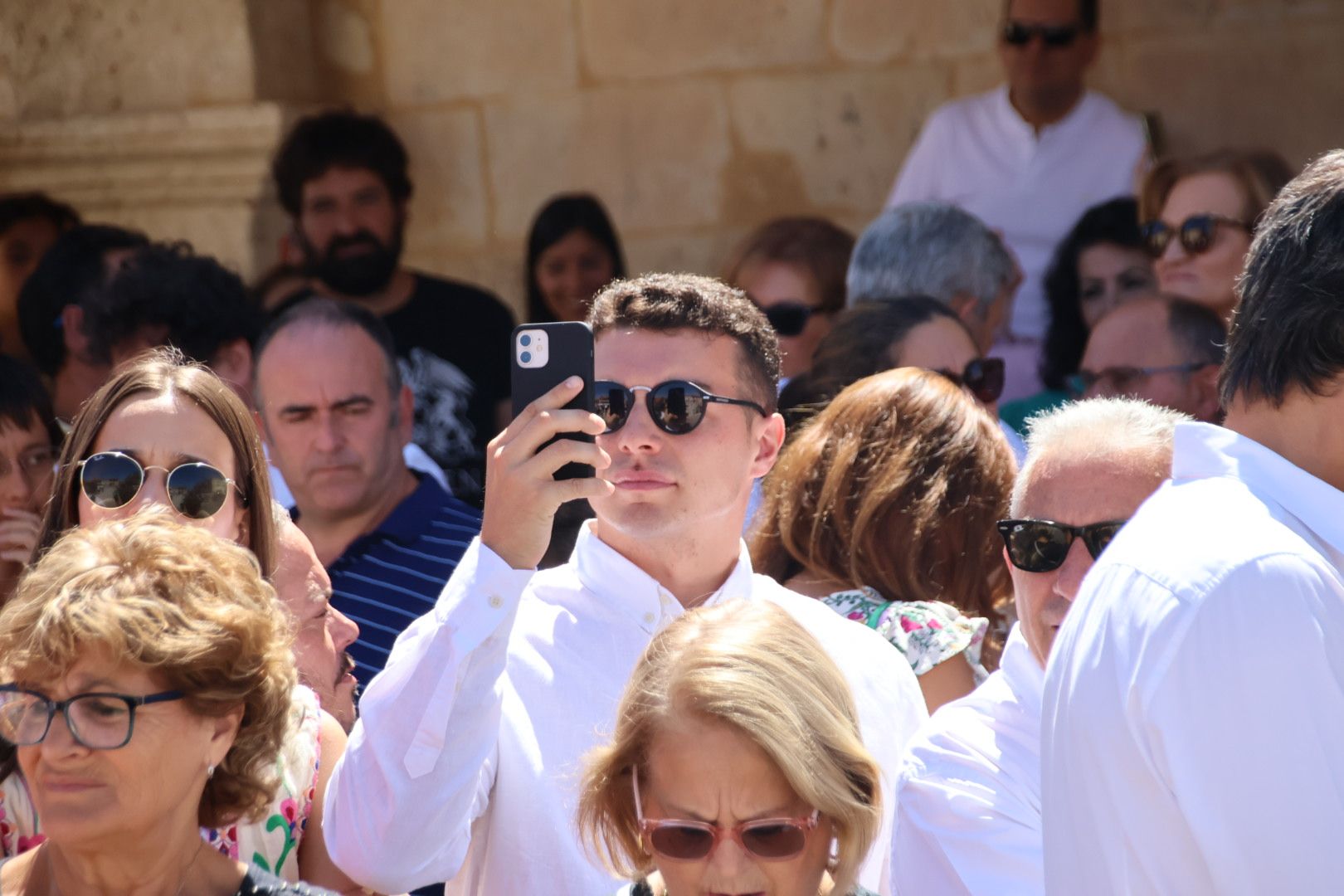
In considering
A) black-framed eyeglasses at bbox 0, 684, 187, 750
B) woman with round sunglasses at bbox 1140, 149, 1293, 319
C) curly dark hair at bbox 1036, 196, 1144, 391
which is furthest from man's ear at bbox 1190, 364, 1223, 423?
black-framed eyeglasses at bbox 0, 684, 187, 750

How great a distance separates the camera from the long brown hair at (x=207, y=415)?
9.82 ft

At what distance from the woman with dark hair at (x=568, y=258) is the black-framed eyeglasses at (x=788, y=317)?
0.93 m

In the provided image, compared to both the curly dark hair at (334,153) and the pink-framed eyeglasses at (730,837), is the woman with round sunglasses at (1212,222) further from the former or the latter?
the pink-framed eyeglasses at (730,837)

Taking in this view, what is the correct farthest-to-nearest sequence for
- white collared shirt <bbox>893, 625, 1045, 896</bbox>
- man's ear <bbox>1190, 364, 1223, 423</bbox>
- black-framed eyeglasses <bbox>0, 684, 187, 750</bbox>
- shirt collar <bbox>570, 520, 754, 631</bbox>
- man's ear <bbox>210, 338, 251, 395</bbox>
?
1. man's ear <bbox>210, 338, 251, 395</bbox>
2. man's ear <bbox>1190, 364, 1223, 423</bbox>
3. shirt collar <bbox>570, 520, 754, 631</bbox>
4. white collared shirt <bbox>893, 625, 1045, 896</bbox>
5. black-framed eyeglasses <bbox>0, 684, 187, 750</bbox>

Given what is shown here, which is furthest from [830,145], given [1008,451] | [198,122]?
[1008,451]

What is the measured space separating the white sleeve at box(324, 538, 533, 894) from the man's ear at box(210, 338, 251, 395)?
2.47 m

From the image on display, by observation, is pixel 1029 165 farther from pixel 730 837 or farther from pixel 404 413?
pixel 730 837

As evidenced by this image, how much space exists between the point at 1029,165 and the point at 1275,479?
429cm

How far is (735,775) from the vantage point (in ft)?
7.18

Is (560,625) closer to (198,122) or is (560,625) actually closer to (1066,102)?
(1066,102)

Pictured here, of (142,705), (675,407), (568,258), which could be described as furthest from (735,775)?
(568,258)

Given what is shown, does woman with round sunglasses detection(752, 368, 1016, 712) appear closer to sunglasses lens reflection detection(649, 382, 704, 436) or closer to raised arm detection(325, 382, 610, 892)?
sunglasses lens reflection detection(649, 382, 704, 436)

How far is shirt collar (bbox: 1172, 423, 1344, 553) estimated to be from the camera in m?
1.85

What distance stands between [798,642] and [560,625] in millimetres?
592
